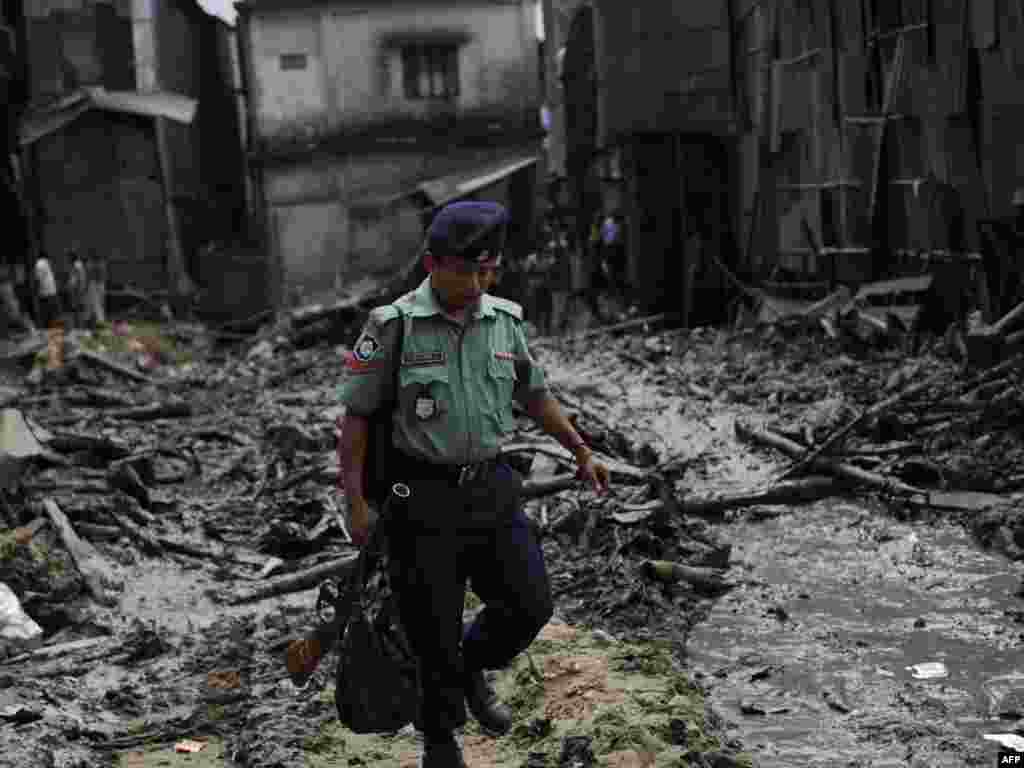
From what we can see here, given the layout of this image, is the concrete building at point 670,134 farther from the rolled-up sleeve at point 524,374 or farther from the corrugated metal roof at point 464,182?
A: the rolled-up sleeve at point 524,374

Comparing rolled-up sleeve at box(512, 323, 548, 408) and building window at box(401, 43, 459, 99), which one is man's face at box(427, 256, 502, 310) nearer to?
rolled-up sleeve at box(512, 323, 548, 408)

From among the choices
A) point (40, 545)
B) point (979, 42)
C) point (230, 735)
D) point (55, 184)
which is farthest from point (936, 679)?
point (55, 184)

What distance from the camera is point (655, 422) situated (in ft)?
42.0

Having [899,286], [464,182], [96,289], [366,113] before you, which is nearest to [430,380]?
[899,286]

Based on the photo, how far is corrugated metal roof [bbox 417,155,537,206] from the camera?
31703 millimetres

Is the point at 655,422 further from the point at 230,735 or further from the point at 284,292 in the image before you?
the point at 284,292

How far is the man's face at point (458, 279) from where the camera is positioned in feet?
13.9

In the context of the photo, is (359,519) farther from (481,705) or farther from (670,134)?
(670,134)

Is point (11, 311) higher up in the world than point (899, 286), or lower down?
lower down

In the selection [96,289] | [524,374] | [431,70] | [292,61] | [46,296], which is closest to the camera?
[524,374]

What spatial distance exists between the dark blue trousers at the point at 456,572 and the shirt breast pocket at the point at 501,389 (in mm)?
178

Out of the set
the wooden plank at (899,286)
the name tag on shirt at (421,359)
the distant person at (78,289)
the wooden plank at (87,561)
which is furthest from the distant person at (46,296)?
the name tag on shirt at (421,359)

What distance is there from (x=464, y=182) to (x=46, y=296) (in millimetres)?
11604

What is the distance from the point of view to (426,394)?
421cm
